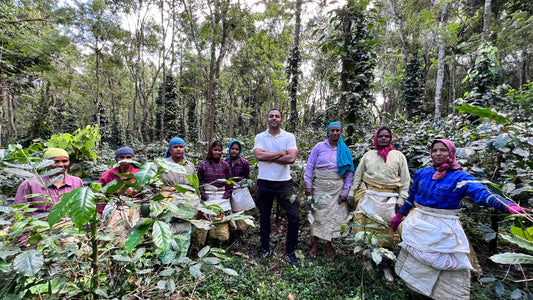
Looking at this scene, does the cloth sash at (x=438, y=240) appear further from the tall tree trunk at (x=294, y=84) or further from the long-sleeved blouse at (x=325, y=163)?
the tall tree trunk at (x=294, y=84)

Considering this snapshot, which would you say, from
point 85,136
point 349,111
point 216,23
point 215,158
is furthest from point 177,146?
point 216,23

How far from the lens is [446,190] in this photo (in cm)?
201

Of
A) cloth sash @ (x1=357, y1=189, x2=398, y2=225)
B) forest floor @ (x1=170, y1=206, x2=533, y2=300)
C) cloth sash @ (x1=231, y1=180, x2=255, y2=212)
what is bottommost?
forest floor @ (x1=170, y1=206, x2=533, y2=300)

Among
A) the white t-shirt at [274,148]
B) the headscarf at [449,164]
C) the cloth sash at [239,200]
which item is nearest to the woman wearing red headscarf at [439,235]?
the headscarf at [449,164]

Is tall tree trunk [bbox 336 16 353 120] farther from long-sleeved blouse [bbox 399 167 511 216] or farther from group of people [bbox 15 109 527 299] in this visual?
long-sleeved blouse [bbox 399 167 511 216]

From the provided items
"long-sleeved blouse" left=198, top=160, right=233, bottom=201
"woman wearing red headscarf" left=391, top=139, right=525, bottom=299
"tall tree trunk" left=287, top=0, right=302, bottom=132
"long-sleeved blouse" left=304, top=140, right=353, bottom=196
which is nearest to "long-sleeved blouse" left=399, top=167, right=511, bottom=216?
"woman wearing red headscarf" left=391, top=139, right=525, bottom=299

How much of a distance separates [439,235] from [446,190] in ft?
1.35

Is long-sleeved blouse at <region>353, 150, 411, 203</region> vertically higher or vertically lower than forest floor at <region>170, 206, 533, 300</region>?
higher

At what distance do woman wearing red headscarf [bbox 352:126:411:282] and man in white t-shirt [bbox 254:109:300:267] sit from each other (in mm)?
834

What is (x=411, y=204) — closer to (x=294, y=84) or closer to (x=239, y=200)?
(x=239, y=200)

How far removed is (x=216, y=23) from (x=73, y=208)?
21.3 ft

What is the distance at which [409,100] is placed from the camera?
1320 centimetres

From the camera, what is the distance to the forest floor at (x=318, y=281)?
2.33 metres

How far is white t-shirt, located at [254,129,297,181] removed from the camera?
286cm
